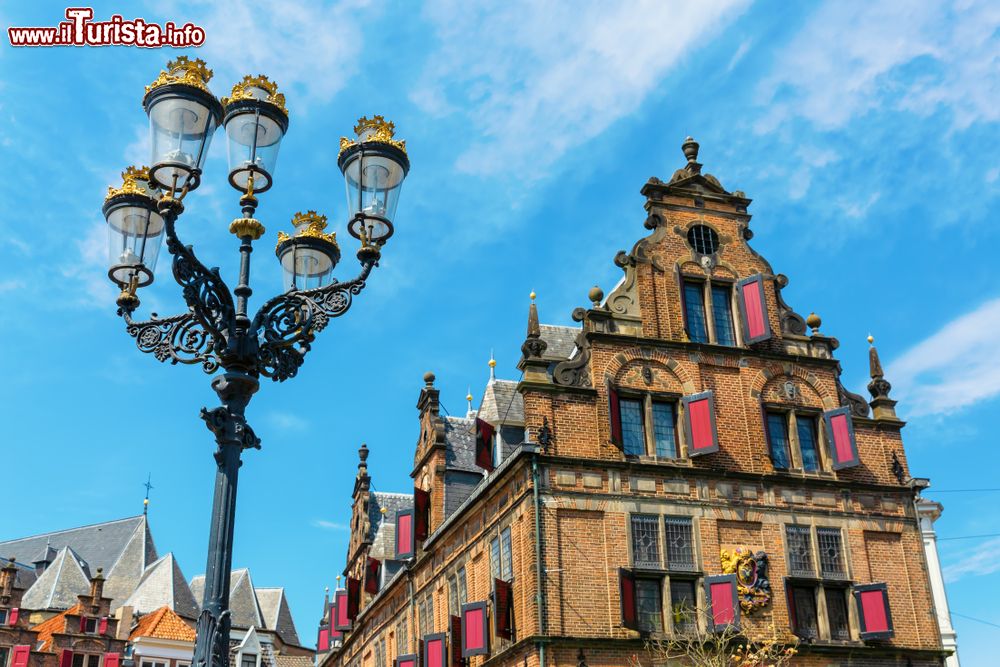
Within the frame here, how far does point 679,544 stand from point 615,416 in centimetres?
322

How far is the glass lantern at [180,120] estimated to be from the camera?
907 centimetres

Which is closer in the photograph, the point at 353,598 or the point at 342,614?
the point at 353,598

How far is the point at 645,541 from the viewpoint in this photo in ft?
70.6

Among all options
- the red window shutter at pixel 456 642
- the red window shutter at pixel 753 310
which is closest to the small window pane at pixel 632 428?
the red window shutter at pixel 753 310

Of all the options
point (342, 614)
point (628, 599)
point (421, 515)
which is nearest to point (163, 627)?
point (342, 614)

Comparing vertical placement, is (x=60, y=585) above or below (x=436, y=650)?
above

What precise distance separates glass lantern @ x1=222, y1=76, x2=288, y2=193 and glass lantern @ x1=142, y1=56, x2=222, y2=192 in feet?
1.92

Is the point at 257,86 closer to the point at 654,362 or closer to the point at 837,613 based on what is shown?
the point at 654,362

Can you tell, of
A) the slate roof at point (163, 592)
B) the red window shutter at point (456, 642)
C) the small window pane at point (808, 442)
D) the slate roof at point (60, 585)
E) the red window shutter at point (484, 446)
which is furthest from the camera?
the slate roof at point (163, 592)

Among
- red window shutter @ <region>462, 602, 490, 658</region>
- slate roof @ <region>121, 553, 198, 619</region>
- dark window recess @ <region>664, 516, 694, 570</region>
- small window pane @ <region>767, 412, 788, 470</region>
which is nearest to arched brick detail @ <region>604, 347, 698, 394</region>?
small window pane @ <region>767, 412, 788, 470</region>

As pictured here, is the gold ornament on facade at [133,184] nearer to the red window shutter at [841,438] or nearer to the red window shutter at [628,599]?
the red window shutter at [628,599]

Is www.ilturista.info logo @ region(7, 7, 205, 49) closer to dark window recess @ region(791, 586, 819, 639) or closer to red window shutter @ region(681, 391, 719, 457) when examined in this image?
red window shutter @ region(681, 391, 719, 457)

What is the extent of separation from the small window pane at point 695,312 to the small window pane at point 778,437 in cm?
257

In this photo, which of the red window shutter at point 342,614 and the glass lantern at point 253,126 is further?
the red window shutter at point 342,614
